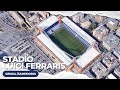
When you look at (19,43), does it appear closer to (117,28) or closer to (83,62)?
(83,62)

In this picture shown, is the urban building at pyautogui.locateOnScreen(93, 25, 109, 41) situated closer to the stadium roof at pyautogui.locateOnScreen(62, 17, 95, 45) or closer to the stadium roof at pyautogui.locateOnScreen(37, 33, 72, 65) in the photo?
the stadium roof at pyautogui.locateOnScreen(62, 17, 95, 45)

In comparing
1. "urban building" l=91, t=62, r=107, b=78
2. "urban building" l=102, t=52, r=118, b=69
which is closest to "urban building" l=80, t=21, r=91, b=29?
"urban building" l=102, t=52, r=118, b=69

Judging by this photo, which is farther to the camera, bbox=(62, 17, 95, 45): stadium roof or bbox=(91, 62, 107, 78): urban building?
bbox=(62, 17, 95, 45): stadium roof

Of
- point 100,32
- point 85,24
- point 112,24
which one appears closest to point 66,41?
point 85,24
